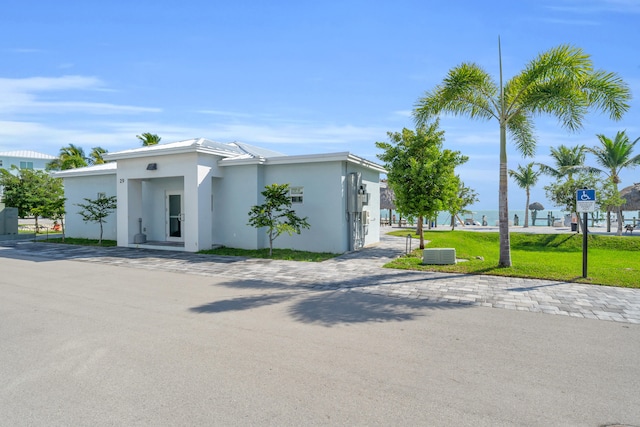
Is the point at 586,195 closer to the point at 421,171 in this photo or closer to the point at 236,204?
the point at 421,171

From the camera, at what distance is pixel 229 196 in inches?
602

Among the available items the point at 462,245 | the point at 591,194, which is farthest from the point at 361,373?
the point at 462,245

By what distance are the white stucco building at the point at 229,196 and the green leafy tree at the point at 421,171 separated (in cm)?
133

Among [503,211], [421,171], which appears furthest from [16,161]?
[503,211]

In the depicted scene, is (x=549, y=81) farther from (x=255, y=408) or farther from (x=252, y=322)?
(x=255, y=408)

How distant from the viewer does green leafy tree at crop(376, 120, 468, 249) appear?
13.8 meters

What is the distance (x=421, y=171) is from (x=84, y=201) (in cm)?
1683

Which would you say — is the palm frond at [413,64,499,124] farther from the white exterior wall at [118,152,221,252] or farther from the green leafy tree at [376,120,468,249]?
the white exterior wall at [118,152,221,252]

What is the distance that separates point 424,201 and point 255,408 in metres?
11.6

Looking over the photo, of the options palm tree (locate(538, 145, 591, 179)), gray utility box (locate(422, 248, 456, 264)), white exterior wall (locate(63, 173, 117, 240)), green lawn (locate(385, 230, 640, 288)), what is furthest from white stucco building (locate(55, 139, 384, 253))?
palm tree (locate(538, 145, 591, 179))

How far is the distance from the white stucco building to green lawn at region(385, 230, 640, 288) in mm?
3073

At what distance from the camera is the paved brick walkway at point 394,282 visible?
7031mm

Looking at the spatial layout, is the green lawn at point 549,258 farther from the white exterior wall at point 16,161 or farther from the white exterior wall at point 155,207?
the white exterior wall at point 16,161

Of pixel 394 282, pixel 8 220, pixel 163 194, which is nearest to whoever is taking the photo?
pixel 394 282
